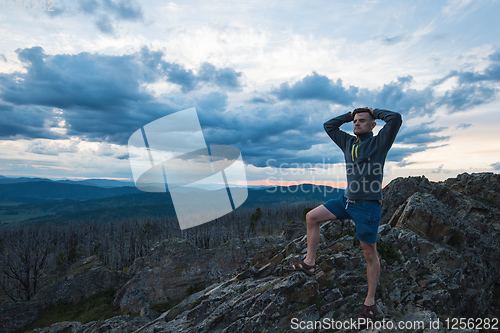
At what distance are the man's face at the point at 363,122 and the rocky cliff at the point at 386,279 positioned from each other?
12.9 feet

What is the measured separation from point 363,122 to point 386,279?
4.87 metres

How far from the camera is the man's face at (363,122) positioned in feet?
18.5

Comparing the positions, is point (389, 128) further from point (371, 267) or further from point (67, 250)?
point (67, 250)

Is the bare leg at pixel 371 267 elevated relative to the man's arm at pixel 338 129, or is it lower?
lower

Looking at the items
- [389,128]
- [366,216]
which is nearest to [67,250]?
[366,216]

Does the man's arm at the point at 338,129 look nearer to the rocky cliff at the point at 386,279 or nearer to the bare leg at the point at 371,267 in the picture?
the bare leg at the point at 371,267

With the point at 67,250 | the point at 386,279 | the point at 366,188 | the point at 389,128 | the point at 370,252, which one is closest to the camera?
the point at 389,128

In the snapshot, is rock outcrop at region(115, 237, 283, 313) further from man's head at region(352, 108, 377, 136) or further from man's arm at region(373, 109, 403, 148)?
man's arm at region(373, 109, 403, 148)

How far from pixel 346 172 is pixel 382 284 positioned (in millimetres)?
3765

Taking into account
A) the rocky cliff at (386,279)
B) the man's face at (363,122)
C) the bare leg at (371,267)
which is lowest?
the rocky cliff at (386,279)

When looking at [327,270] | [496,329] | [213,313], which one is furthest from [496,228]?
[213,313]

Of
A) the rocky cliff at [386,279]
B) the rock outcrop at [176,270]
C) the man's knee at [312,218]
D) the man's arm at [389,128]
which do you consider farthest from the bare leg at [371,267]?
the rock outcrop at [176,270]

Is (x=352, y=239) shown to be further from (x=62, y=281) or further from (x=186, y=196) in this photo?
(x=62, y=281)

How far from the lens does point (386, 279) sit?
7488 millimetres
